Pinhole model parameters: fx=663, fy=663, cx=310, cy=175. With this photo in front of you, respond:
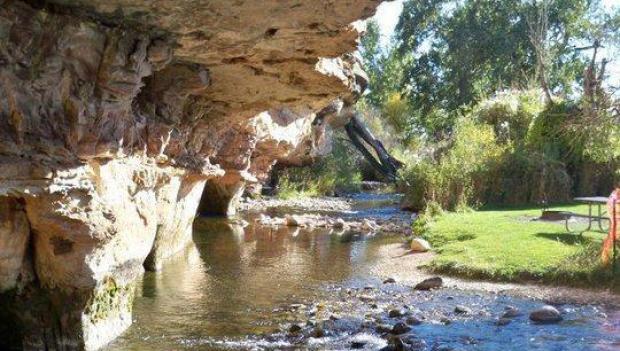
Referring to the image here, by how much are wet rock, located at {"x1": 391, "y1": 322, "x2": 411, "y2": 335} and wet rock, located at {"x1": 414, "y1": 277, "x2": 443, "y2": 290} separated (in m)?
3.16

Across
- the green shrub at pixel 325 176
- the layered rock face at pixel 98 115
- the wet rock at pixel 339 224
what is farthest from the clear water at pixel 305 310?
the green shrub at pixel 325 176

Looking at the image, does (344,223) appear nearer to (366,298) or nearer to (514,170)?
(514,170)

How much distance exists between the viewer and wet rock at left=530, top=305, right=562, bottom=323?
10.1 meters

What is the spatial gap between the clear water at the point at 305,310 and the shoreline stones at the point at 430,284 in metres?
0.26

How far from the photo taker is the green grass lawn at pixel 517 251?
12.5m

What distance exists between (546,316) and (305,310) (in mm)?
3779

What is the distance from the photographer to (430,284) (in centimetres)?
1280

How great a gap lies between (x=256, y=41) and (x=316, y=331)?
4.10 m

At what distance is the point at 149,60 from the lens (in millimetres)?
8008

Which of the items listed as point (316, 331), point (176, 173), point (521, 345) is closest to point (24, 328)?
point (316, 331)

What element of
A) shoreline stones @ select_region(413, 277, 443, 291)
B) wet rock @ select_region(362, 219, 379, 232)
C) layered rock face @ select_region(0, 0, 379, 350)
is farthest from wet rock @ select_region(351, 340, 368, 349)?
wet rock @ select_region(362, 219, 379, 232)

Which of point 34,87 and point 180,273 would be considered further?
point 180,273

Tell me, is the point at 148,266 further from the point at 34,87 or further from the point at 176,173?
the point at 34,87

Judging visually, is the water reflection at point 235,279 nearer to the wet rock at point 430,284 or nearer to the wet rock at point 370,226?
the wet rock at point 370,226
